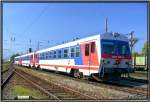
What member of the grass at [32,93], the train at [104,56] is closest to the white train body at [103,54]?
the train at [104,56]

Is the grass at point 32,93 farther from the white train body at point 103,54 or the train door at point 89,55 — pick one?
the train door at point 89,55

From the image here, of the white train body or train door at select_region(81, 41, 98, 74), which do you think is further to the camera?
train door at select_region(81, 41, 98, 74)

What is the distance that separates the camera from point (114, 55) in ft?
56.7

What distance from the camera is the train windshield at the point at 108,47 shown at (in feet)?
56.0

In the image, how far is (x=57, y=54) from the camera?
87.5 feet

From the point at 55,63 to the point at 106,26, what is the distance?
11062 millimetres

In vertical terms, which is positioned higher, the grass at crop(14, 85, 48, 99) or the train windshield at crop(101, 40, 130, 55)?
the train windshield at crop(101, 40, 130, 55)

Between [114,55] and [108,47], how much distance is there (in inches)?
22.1

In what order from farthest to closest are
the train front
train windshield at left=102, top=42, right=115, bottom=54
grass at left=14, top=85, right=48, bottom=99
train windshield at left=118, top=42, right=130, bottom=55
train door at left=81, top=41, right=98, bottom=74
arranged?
train windshield at left=118, top=42, right=130, bottom=55
train door at left=81, top=41, right=98, bottom=74
train windshield at left=102, top=42, right=115, bottom=54
the train front
grass at left=14, top=85, right=48, bottom=99

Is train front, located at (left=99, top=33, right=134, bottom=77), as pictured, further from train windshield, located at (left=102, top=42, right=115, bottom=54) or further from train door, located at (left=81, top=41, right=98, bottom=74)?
train door, located at (left=81, top=41, right=98, bottom=74)

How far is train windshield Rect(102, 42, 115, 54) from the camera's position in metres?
17.1

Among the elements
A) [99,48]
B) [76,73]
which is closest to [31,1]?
[99,48]

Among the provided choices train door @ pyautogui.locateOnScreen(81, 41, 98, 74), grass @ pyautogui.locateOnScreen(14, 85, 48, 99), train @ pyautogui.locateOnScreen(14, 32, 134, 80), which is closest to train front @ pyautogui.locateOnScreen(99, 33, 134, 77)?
train @ pyautogui.locateOnScreen(14, 32, 134, 80)

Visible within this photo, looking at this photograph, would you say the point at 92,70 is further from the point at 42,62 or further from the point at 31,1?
the point at 42,62
